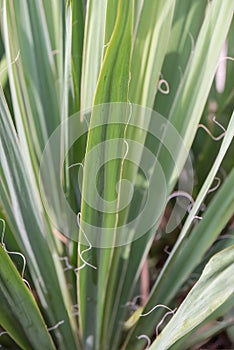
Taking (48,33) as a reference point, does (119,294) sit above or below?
below

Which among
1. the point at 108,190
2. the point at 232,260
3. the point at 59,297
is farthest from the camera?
the point at 59,297

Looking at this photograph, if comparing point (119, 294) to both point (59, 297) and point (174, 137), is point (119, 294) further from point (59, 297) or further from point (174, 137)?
point (174, 137)

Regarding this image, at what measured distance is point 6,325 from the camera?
614 millimetres

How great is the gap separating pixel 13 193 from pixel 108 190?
4.7 inches

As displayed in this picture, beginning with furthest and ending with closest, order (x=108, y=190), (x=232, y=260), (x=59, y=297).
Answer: (x=59, y=297), (x=108, y=190), (x=232, y=260)

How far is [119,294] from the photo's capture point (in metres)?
0.73

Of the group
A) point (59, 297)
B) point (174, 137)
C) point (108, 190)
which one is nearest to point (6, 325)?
point (59, 297)

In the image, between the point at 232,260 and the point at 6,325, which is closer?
the point at 232,260

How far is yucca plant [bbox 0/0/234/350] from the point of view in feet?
1.96

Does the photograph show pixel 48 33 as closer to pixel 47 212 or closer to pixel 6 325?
pixel 47 212

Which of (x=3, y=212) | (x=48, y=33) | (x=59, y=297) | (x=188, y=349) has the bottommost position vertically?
(x=188, y=349)

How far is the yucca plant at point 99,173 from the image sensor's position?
1.96 ft

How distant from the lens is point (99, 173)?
55cm

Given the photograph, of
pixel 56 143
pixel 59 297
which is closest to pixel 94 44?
pixel 56 143
